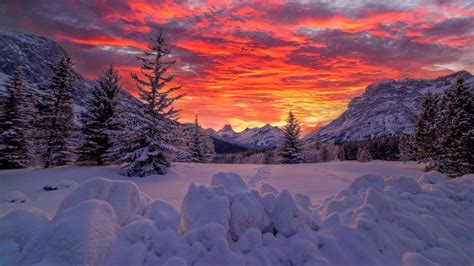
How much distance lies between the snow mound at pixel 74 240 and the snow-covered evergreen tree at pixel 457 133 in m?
22.4

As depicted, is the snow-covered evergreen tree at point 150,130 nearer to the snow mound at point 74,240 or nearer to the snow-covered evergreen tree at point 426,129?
the snow mound at point 74,240

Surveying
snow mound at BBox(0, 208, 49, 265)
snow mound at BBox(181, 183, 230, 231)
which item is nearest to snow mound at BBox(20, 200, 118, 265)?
snow mound at BBox(0, 208, 49, 265)

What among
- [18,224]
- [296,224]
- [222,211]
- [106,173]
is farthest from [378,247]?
[106,173]

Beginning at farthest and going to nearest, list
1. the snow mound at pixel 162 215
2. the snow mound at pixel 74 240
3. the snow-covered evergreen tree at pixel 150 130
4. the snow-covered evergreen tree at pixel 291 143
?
the snow-covered evergreen tree at pixel 291 143 < the snow-covered evergreen tree at pixel 150 130 < the snow mound at pixel 162 215 < the snow mound at pixel 74 240

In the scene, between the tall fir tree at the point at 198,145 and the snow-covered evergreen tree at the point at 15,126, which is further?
the tall fir tree at the point at 198,145

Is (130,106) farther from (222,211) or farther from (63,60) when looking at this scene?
(222,211)

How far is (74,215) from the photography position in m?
3.84

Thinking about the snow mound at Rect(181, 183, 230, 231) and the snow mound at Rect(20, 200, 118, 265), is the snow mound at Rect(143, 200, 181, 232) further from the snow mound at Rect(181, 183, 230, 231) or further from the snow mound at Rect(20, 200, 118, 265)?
the snow mound at Rect(20, 200, 118, 265)

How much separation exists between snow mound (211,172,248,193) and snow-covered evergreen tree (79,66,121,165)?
55.5 ft

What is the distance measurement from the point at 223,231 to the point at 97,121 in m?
19.7

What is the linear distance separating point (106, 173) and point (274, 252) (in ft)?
47.5

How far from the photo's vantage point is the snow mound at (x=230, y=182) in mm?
6047

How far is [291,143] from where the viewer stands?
33906 millimetres

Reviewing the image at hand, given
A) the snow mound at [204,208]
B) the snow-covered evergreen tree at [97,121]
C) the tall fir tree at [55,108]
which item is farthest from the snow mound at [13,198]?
the tall fir tree at [55,108]
